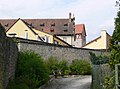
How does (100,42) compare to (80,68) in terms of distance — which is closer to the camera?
(80,68)

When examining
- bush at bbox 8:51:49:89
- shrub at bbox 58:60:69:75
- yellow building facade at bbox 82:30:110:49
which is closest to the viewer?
bush at bbox 8:51:49:89

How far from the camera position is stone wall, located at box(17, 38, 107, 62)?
38.2 metres

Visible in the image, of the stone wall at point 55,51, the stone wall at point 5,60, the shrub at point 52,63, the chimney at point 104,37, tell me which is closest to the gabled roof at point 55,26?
the chimney at point 104,37

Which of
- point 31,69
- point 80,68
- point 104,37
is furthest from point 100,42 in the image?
point 31,69

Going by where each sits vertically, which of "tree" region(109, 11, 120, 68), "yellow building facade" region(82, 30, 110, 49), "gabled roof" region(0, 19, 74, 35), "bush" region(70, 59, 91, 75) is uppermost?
"gabled roof" region(0, 19, 74, 35)

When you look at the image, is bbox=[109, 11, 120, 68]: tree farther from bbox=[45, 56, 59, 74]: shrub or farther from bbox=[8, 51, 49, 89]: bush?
bbox=[45, 56, 59, 74]: shrub

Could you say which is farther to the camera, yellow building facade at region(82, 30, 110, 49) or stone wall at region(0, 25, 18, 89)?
yellow building facade at region(82, 30, 110, 49)

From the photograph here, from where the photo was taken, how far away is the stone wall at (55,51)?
3824 cm

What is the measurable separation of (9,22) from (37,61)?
60.5 meters

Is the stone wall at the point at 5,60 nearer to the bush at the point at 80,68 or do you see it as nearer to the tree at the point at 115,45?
the tree at the point at 115,45

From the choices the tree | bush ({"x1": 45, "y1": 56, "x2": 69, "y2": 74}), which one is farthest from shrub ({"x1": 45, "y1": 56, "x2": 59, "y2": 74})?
the tree

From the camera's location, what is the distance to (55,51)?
138 feet

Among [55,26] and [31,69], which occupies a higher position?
[55,26]

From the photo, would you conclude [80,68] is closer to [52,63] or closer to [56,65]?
[56,65]
